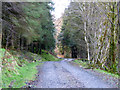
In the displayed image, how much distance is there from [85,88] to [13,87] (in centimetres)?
311

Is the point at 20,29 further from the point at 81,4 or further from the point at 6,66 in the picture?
the point at 81,4

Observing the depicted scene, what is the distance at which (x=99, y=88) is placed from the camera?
483 centimetres

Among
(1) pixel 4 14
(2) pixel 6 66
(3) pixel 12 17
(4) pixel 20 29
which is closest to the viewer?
(2) pixel 6 66

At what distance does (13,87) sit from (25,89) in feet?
1.78

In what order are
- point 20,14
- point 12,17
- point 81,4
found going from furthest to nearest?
1. point 81,4
2. point 20,14
3. point 12,17

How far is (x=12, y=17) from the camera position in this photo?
9.81 m

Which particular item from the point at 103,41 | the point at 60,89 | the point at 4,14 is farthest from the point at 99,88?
the point at 4,14

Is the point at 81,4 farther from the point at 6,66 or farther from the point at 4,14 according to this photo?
the point at 6,66

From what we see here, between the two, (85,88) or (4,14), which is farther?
(4,14)

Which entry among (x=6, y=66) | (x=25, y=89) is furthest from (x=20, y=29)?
(x=25, y=89)

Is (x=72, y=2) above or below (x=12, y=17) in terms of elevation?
above

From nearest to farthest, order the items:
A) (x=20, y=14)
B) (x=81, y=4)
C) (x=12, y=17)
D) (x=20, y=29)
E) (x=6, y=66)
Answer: (x=6, y=66), (x=12, y=17), (x=20, y=14), (x=20, y=29), (x=81, y=4)

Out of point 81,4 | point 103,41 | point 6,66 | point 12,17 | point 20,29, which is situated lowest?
point 6,66

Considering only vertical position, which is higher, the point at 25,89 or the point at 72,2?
the point at 72,2
